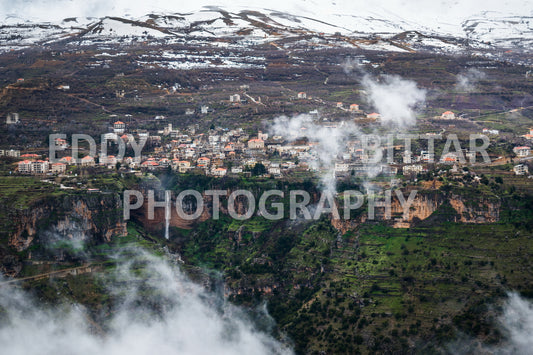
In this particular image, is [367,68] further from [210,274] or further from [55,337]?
[55,337]

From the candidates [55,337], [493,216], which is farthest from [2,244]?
[493,216]

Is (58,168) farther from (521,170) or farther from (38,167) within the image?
(521,170)

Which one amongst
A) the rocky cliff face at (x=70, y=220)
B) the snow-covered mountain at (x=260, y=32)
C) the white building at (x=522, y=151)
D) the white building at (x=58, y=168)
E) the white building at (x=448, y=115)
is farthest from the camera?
the snow-covered mountain at (x=260, y=32)

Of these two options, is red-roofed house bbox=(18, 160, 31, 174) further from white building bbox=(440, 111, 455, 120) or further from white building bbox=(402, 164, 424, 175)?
white building bbox=(440, 111, 455, 120)

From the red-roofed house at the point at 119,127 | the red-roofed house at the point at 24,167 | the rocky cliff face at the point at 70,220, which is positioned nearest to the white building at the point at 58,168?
the red-roofed house at the point at 24,167

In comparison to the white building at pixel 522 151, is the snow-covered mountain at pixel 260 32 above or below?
above

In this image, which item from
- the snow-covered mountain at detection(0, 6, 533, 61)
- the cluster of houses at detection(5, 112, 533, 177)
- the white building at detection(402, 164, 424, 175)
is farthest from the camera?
the snow-covered mountain at detection(0, 6, 533, 61)

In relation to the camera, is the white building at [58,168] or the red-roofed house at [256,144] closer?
the white building at [58,168]

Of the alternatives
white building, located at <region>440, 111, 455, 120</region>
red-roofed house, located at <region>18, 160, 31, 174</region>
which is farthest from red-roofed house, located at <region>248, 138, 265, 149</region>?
red-roofed house, located at <region>18, 160, 31, 174</region>

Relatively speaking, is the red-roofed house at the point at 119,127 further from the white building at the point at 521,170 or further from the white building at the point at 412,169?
the white building at the point at 521,170
